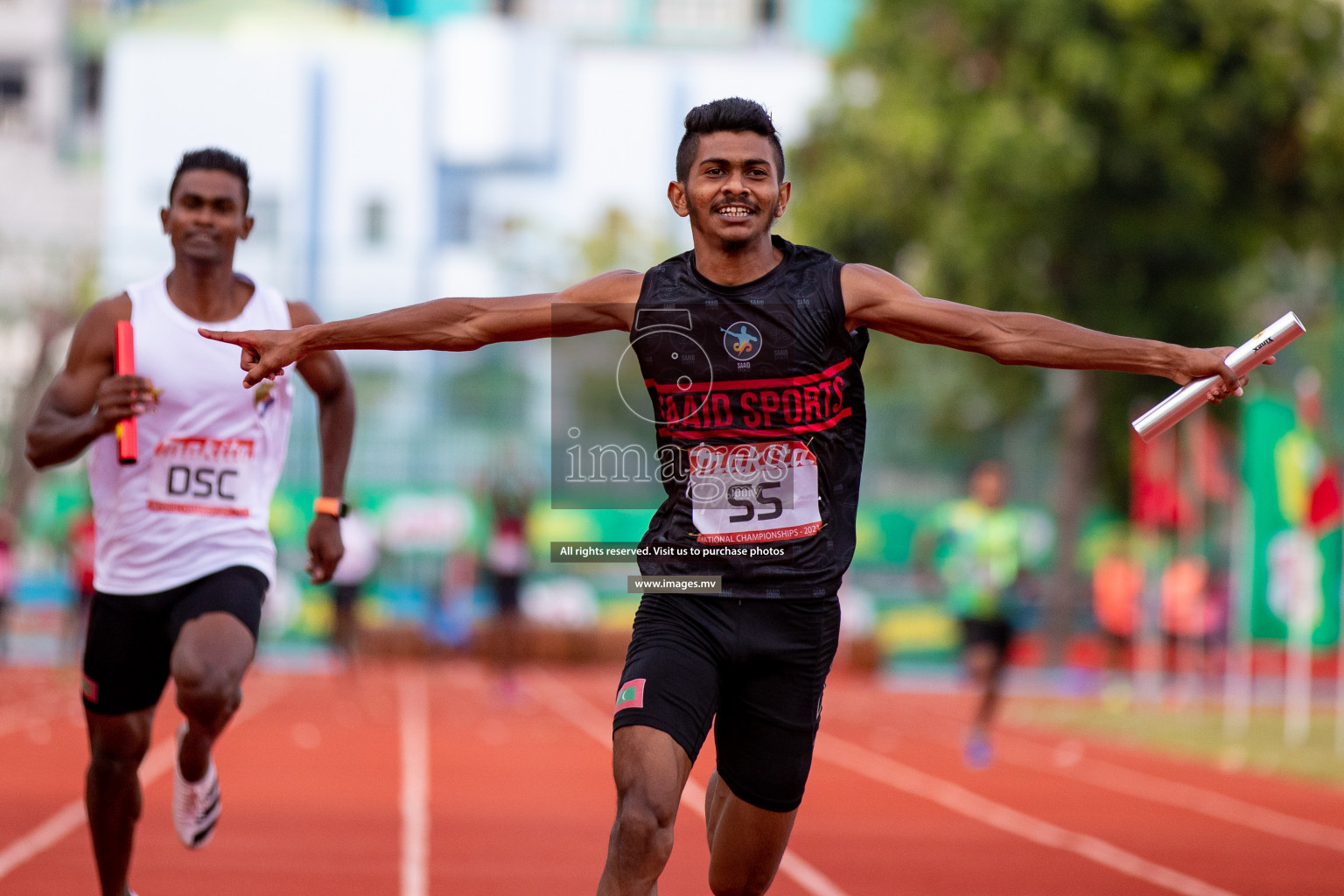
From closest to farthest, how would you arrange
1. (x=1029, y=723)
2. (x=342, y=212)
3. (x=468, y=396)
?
(x=1029, y=723), (x=468, y=396), (x=342, y=212)

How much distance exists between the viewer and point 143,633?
5.82 meters

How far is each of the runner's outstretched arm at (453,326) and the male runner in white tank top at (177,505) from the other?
1.19 metres

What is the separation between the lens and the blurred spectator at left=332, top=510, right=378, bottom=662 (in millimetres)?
20406

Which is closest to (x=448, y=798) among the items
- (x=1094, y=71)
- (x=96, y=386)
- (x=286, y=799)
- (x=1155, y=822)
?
(x=286, y=799)

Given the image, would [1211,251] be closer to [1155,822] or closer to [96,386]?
[1155,822]

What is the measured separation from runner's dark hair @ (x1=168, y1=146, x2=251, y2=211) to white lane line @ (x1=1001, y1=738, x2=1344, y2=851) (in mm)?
6097

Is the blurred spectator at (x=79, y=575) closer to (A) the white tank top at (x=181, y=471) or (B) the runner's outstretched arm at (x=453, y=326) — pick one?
(A) the white tank top at (x=181, y=471)

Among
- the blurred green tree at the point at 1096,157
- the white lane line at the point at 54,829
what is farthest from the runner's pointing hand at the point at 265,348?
the blurred green tree at the point at 1096,157

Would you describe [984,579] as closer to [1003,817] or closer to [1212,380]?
[1003,817]

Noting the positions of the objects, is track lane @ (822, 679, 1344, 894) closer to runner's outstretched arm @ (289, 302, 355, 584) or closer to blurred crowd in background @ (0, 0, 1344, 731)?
runner's outstretched arm @ (289, 302, 355, 584)

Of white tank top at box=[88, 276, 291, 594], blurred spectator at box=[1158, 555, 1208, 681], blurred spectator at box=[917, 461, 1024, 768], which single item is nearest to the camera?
white tank top at box=[88, 276, 291, 594]

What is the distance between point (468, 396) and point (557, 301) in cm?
2237

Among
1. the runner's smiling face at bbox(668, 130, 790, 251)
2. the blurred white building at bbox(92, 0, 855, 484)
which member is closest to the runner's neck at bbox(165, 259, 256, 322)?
the runner's smiling face at bbox(668, 130, 790, 251)

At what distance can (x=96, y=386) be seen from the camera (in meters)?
5.89
